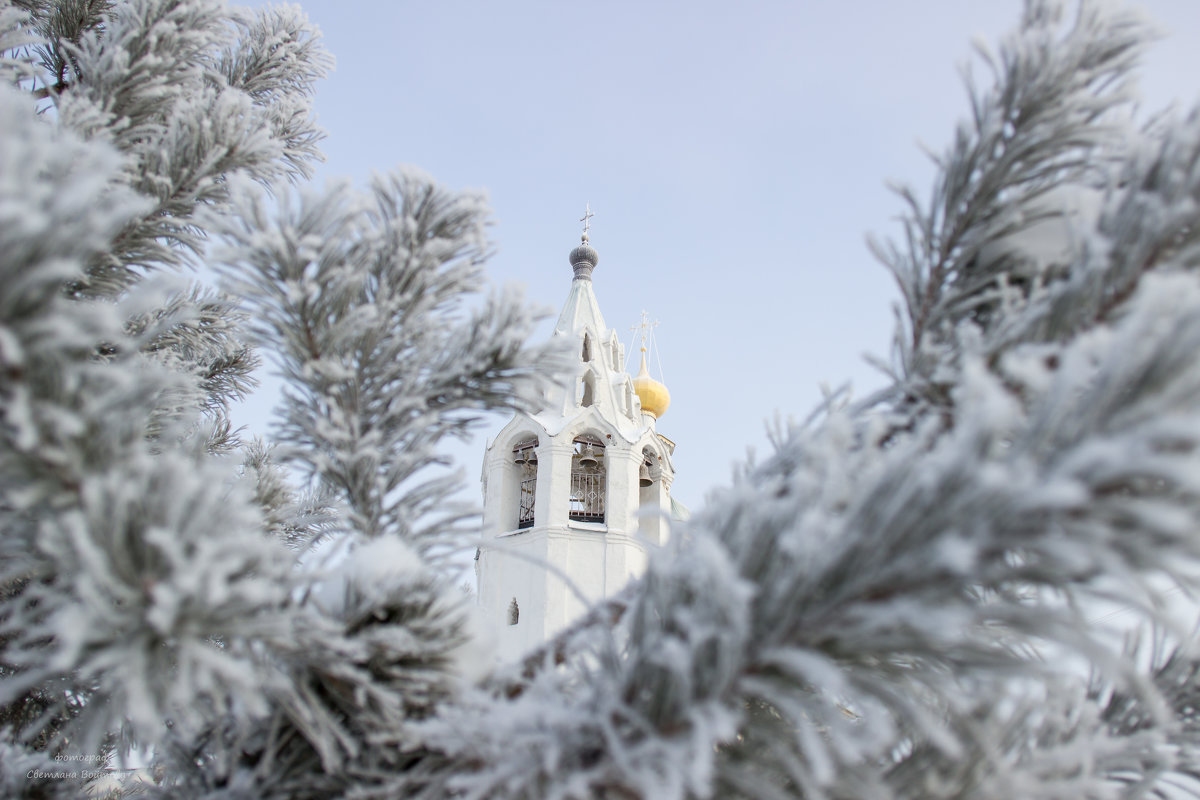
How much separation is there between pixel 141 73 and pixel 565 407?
1446 centimetres

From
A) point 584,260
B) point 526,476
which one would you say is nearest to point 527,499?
point 526,476

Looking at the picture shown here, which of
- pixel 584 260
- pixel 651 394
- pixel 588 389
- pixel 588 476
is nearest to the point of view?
pixel 588 476

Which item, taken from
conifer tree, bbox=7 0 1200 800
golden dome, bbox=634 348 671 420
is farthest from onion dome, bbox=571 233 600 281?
conifer tree, bbox=7 0 1200 800

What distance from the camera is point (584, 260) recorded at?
19.4 m

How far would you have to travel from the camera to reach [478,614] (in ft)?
4.03

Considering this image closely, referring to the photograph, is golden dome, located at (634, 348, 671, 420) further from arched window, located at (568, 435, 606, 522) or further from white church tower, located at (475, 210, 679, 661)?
arched window, located at (568, 435, 606, 522)

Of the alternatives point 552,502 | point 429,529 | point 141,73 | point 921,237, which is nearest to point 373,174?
point 429,529

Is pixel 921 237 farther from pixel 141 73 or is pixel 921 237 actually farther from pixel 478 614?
pixel 141 73

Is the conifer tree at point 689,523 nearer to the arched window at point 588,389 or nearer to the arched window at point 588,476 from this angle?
the arched window at point 588,476

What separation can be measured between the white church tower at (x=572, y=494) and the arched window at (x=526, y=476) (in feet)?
0.07

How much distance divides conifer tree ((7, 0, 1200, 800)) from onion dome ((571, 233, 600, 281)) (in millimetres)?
17822

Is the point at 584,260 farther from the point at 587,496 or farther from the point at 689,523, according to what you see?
the point at 689,523

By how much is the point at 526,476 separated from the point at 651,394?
673 cm

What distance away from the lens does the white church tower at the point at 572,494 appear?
15.0 m
